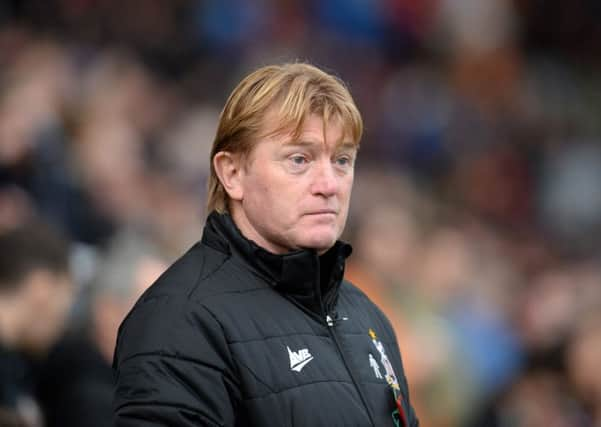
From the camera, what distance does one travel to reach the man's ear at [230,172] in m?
2.56

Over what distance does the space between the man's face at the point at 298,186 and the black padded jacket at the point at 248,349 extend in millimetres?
59

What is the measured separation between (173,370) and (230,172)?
533 mm

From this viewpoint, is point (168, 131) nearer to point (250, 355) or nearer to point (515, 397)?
point (515, 397)

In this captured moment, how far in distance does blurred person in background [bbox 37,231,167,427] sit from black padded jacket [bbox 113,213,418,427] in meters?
1.51

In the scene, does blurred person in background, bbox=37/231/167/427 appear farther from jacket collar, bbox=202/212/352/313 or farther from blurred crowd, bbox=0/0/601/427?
jacket collar, bbox=202/212/352/313

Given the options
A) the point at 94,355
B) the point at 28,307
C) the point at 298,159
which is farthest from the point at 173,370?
the point at 28,307

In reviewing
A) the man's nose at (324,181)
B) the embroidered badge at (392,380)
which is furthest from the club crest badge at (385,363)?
the man's nose at (324,181)

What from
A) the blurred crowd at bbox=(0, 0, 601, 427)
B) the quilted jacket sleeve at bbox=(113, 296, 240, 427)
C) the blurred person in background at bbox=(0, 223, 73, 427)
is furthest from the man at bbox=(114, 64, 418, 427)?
the blurred person in background at bbox=(0, 223, 73, 427)

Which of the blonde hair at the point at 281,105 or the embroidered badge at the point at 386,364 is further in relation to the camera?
the embroidered badge at the point at 386,364

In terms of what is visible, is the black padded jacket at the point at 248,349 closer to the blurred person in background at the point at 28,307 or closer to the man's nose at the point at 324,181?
the man's nose at the point at 324,181

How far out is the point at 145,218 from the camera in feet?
18.8

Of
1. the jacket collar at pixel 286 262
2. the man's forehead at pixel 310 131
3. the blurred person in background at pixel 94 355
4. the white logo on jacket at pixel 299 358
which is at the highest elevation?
the man's forehead at pixel 310 131

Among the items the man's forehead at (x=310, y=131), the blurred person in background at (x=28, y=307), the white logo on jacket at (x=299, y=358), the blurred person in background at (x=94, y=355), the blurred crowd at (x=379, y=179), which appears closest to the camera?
the white logo on jacket at (x=299, y=358)

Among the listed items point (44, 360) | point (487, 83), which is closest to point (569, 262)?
point (487, 83)
